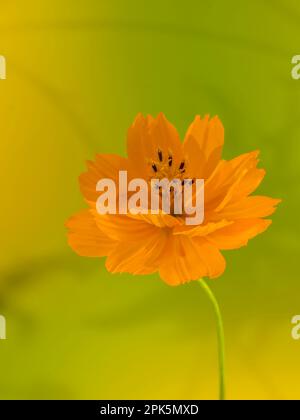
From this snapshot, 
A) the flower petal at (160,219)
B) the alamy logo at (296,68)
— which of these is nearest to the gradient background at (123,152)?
the alamy logo at (296,68)

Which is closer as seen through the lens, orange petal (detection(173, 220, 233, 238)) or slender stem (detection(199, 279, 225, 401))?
orange petal (detection(173, 220, 233, 238))

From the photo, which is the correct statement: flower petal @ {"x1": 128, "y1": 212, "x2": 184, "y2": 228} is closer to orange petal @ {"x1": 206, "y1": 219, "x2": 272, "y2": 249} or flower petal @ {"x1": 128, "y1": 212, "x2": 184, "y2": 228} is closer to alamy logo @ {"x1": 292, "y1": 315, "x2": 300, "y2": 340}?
orange petal @ {"x1": 206, "y1": 219, "x2": 272, "y2": 249}

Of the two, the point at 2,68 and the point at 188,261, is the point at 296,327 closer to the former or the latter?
the point at 188,261

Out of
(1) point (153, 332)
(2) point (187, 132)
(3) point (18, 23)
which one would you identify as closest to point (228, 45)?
(2) point (187, 132)

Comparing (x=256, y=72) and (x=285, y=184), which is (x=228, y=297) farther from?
(x=256, y=72)

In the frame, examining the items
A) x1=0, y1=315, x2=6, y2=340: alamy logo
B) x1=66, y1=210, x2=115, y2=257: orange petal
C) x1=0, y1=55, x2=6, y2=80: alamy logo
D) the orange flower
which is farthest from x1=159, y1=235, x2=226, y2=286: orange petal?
x1=0, y1=55, x2=6, y2=80: alamy logo

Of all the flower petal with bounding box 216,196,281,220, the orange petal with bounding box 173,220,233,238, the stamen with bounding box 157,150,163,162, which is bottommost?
the orange petal with bounding box 173,220,233,238
